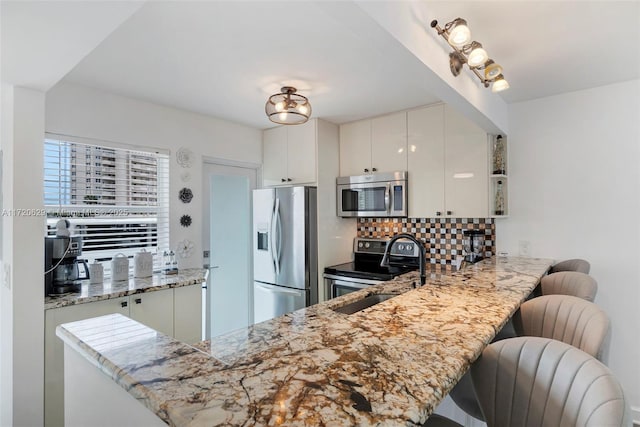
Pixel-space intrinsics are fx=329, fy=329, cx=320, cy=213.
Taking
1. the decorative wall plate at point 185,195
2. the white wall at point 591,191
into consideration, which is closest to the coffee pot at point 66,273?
the decorative wall plate at point 185,195

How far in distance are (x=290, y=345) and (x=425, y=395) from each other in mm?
451

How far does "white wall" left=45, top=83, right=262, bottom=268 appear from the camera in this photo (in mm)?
2463

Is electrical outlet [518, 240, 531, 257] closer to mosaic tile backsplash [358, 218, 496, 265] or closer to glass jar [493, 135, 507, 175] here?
mosaic tile backsplash [358, 218, 496, 265]

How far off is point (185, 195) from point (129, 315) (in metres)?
1.22

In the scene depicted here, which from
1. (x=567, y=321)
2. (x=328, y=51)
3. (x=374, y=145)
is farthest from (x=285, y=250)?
(x=567, y=321)

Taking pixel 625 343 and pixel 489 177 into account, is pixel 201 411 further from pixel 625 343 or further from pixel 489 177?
pixel 625 343

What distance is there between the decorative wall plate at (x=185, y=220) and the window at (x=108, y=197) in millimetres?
132

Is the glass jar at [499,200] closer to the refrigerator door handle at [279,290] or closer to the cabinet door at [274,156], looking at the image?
the refrigerator door handle at [279,290]

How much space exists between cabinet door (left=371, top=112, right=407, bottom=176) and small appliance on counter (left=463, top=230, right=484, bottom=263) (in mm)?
850

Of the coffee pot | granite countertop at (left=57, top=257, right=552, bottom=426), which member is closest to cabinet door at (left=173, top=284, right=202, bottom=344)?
the coffee pot

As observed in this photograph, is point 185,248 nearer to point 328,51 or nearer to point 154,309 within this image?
point 154,309

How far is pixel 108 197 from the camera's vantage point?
2.69m

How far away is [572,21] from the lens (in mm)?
1612

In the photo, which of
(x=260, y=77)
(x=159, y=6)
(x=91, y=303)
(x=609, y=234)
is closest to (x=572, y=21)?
(x=609, y=234)
